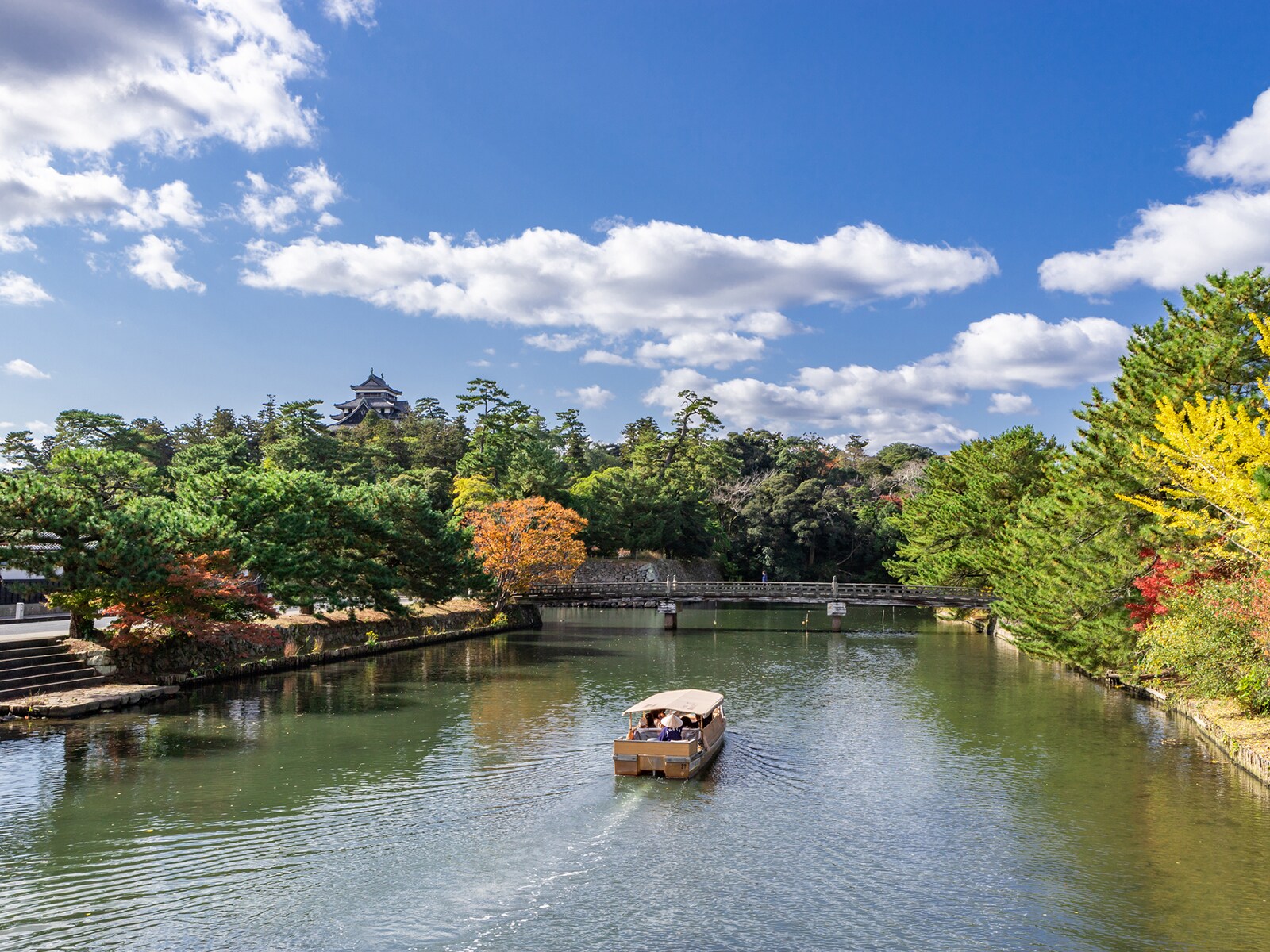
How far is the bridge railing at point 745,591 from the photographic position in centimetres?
6394

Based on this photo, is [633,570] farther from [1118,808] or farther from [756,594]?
[1118,808]

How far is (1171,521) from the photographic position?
3094 centimetres

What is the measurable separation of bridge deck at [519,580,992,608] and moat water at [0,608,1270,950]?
95.7 ft

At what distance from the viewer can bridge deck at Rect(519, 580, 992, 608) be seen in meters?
63.2

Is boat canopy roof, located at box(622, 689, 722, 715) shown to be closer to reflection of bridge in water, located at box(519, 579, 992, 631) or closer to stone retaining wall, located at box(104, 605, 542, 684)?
stone retaining wall, located at box(104, 605, 542, 684)

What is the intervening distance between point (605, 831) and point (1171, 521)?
23241 mm

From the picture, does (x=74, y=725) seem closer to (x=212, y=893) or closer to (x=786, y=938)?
(x=212, y=893)

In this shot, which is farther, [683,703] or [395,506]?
[395,506]

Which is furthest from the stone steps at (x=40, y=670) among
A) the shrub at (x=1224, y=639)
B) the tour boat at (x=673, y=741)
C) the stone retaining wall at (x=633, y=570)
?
the stone retaining wall at (x=633, y=570)

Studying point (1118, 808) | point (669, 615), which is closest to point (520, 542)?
point (669, 615)

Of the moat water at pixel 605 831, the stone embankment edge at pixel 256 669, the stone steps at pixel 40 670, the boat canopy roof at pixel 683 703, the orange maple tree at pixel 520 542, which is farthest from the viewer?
the orange maple tree at pixel 520 542

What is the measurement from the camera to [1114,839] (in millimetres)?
18594

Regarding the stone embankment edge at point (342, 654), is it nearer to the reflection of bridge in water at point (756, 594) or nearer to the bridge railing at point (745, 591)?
the bridge railing at point (745, 591)

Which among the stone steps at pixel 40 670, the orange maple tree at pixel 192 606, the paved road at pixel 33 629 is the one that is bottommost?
the stone steps at pixel 40 670
